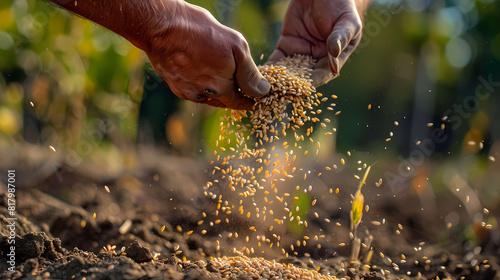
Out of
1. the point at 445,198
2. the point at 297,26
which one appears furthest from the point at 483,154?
the point at 297,26

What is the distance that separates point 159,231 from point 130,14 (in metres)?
1.37

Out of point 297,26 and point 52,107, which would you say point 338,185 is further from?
point 52,107

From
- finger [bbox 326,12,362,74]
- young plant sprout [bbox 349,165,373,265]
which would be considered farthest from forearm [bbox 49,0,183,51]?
young plant sprout [bbox 349,165,373,265]

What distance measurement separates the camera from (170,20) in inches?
63.9

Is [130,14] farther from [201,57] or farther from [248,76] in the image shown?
[248,76]

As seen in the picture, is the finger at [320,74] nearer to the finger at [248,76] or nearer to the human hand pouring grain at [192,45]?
the human hand pouring grain at [192,45]

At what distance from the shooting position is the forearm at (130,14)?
1512mm

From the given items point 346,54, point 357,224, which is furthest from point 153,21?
point 357,224

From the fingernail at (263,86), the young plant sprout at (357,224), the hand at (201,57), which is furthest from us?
the young plant sprout at (357,224)

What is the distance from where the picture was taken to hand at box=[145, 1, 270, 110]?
65.3 inches

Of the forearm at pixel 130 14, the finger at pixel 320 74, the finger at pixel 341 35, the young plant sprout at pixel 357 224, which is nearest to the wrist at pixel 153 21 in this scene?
the forearm at pixel 130 14

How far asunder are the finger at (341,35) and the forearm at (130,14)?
64 centimetres

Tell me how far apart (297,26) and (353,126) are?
3.49 meters

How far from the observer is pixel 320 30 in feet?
7.70
